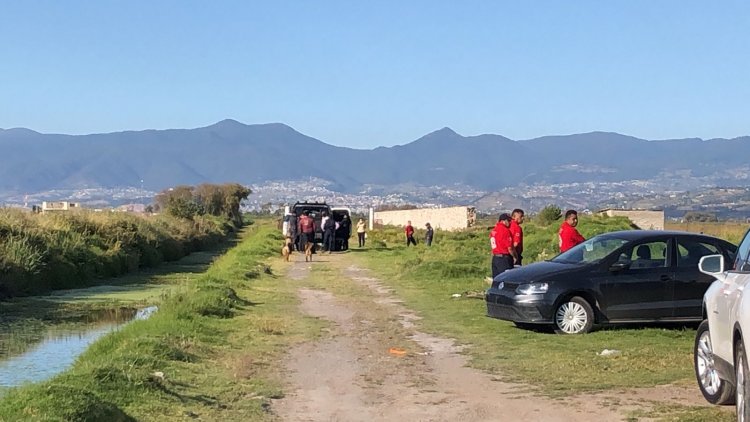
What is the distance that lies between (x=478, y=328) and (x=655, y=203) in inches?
3310

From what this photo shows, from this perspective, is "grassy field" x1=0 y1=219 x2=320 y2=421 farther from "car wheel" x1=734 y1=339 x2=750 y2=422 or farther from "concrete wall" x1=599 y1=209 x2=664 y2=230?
"concrete wall" x1=599 y1=209 x2=664 y2=230

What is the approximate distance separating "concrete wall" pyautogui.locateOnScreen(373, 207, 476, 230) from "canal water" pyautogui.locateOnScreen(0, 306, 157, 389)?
43138 mm

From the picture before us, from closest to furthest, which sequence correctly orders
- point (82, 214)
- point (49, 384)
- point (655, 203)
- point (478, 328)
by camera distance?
point (49, 384), point (478, 328), point (82, 214), point (655, 203)

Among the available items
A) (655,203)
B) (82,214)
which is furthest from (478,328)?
(655,203)

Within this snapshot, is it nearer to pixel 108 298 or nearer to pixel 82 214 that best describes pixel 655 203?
pixel 82 214

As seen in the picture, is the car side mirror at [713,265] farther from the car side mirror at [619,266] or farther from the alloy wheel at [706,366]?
the car side mirror at [619,266]

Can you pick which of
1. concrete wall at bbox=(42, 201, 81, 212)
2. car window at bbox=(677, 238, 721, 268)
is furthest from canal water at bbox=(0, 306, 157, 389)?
concrete wall at bbox=(42, 201, 81, 212)

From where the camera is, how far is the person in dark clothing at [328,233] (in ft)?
137

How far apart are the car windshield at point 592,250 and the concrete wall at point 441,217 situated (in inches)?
1794

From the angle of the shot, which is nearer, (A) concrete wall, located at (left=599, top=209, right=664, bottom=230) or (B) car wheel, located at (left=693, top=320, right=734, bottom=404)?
(B) car wheel, located at (left=693, top=320, right=734, bottom=404)

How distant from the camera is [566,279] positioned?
14.7m

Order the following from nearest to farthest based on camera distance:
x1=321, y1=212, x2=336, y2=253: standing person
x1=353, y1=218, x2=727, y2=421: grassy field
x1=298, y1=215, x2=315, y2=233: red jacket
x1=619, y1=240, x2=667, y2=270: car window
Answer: x1=353, y1=218, x2=727, y2=421: grassy field → x1=619, y1=240, x2=667, y2=270: car window → x1=298, y1=215, x2=315, y2=233: red jacket → x1=321, y1=212, x2=336, y2=253: standing person

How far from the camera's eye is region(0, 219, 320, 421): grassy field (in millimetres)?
8375

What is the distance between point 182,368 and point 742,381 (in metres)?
6.54
